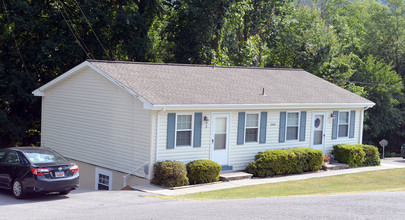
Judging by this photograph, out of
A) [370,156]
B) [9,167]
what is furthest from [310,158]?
[9,167]

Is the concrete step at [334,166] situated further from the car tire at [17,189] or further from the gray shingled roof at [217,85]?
the car tire at [17,189]

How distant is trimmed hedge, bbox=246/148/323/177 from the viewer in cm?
1917

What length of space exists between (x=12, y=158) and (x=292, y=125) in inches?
474

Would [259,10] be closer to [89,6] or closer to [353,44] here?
[353,44]

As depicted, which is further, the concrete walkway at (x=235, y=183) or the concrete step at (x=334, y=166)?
the concrete step at (x=334, y=166)

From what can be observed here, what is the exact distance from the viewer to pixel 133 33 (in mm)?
28609

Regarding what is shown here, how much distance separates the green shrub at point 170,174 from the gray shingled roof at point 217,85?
7.07 feet

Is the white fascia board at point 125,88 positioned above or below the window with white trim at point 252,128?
above

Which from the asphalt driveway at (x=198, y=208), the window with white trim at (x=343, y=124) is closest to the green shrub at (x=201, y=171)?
the asphalt driveway at (x=198, y=208)

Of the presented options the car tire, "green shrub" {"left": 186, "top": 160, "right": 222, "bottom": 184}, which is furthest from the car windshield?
"green shrub" {"left": 186, "top": 160, "right": 222, "bottom": 184}

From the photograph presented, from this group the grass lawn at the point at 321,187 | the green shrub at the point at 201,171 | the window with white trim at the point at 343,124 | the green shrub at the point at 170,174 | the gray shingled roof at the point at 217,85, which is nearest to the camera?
the grass lawn at the point at 321,187

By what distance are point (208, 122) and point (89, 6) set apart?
12985mm

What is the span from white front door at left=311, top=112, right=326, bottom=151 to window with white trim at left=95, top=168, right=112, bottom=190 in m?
9.46

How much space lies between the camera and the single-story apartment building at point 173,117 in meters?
17.2
